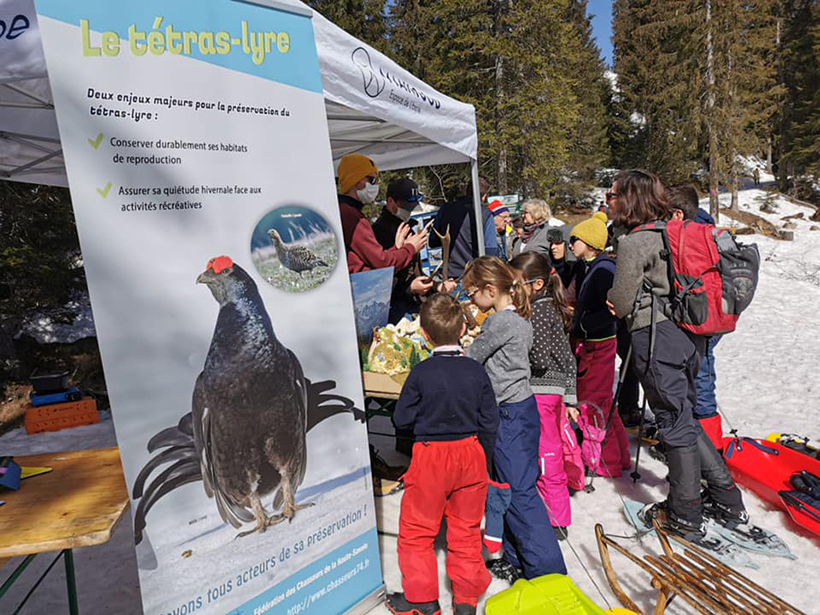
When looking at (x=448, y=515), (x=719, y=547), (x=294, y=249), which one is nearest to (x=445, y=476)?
(x=448, y=515)

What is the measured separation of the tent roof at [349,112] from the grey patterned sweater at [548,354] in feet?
4.82

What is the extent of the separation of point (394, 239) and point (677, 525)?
8.25 ft

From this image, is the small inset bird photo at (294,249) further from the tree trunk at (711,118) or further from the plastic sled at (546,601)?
the tree trunk at (711,118)

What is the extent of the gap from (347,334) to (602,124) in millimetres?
31694

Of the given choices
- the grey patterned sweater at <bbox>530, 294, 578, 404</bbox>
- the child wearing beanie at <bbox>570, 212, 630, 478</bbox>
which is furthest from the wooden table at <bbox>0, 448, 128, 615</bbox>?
the child wearing beanie at <bbox>570, 212, 630, 478</bbox>

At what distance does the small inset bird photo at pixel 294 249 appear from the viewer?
2182 millimetres

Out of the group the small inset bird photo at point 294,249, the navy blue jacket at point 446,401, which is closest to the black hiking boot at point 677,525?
the navy blue jacket at point 446,401

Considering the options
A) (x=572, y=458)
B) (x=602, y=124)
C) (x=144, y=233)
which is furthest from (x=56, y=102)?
(x=602, y=124)

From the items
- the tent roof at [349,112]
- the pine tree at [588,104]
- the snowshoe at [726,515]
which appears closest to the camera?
the tent roof at [349,112]

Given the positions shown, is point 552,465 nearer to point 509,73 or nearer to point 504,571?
point 504,571

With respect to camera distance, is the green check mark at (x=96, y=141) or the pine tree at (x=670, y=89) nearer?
the green check mark at (x=96, y=141)

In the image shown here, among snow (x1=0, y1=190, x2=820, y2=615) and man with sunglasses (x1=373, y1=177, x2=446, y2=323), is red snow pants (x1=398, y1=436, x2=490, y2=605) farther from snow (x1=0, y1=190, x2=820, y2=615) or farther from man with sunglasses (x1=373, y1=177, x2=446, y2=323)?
man with sunglasses (x1=373, y1=177, x2=446, y2=323)

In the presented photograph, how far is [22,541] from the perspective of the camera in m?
1.65

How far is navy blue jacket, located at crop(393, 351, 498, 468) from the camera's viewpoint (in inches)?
96.0
